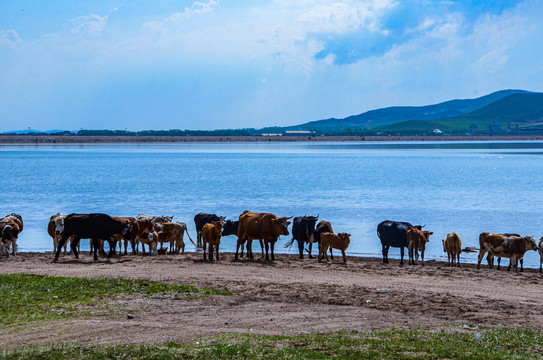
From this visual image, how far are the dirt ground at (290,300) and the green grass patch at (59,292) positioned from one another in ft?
2.19

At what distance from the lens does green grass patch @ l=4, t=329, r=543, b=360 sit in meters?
10.9

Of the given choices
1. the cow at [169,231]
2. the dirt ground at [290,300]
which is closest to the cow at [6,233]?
the dirt ground at [290,300]

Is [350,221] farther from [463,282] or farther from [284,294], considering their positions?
[284,294]

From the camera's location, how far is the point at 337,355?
36.0ft

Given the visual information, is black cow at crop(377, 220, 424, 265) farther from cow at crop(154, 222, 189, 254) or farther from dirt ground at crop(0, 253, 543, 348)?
cow at crop(154, 222, 189, 254)

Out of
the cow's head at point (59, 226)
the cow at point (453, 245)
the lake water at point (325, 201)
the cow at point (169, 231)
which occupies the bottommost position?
the lake water at point (325, 201)

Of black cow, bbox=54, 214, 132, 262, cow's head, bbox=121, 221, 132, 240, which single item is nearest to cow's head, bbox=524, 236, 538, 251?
cow's head, bbox=121, 221, 132, 240

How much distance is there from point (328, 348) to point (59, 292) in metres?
7.87

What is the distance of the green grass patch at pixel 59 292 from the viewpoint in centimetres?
1421

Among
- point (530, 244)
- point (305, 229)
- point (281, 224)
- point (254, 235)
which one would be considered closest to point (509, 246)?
point (530, 244)

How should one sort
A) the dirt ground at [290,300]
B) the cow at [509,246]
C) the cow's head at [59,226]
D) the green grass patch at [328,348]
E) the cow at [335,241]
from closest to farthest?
the green grass patch at [328,348] → the dirt ground at [290,300] → the cow at [509,246] → the cow at [335,241] → the cow's head at [59,226]

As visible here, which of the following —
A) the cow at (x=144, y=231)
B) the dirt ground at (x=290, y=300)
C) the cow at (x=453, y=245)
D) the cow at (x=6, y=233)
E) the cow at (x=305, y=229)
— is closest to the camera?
the dirt ground at (x=290, y=300)

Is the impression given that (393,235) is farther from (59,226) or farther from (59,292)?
(59,292)

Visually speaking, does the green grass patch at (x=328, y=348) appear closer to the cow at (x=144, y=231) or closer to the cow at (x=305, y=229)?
the cow at (x=305, y=229)
